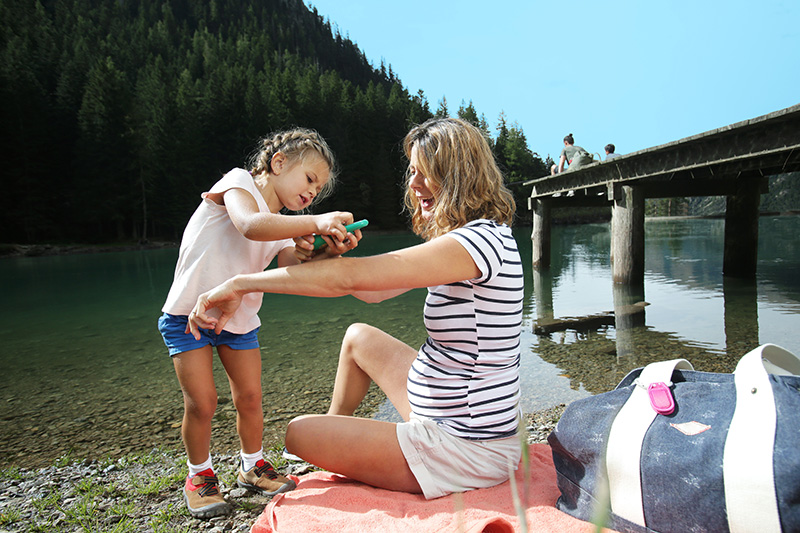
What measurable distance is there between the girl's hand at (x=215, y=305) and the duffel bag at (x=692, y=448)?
1390 millimetres

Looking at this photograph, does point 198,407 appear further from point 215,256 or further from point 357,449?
point 357,449

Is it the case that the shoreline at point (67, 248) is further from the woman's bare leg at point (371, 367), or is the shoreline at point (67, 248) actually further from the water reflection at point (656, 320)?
the woman's bare leg at point (371, 367)

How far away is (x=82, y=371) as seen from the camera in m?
5.49

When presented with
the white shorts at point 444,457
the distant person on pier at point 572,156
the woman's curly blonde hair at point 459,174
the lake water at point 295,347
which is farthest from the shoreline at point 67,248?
the white shorts at point 444,457

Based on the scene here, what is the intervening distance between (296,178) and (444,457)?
1.60 metres

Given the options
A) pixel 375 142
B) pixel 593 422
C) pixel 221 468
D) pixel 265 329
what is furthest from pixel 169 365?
pixel 375 142

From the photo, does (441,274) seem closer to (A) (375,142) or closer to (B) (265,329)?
(B) (265,329)

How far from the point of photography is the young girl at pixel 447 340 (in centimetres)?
190

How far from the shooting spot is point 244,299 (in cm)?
245

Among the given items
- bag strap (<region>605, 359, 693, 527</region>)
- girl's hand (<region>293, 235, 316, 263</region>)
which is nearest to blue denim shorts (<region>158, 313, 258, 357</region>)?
girl's hand (<region>293, 235, 316, 263</region>)

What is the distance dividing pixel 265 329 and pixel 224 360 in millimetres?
5031

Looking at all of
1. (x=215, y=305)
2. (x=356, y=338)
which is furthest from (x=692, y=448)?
(x=215, y=305)

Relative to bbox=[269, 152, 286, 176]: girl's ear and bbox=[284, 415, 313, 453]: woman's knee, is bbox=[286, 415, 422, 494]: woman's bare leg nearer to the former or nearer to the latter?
bbox=[284, 415, 313, 453]: woman's knee

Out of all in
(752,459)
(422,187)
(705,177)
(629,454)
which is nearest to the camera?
(752,459)
